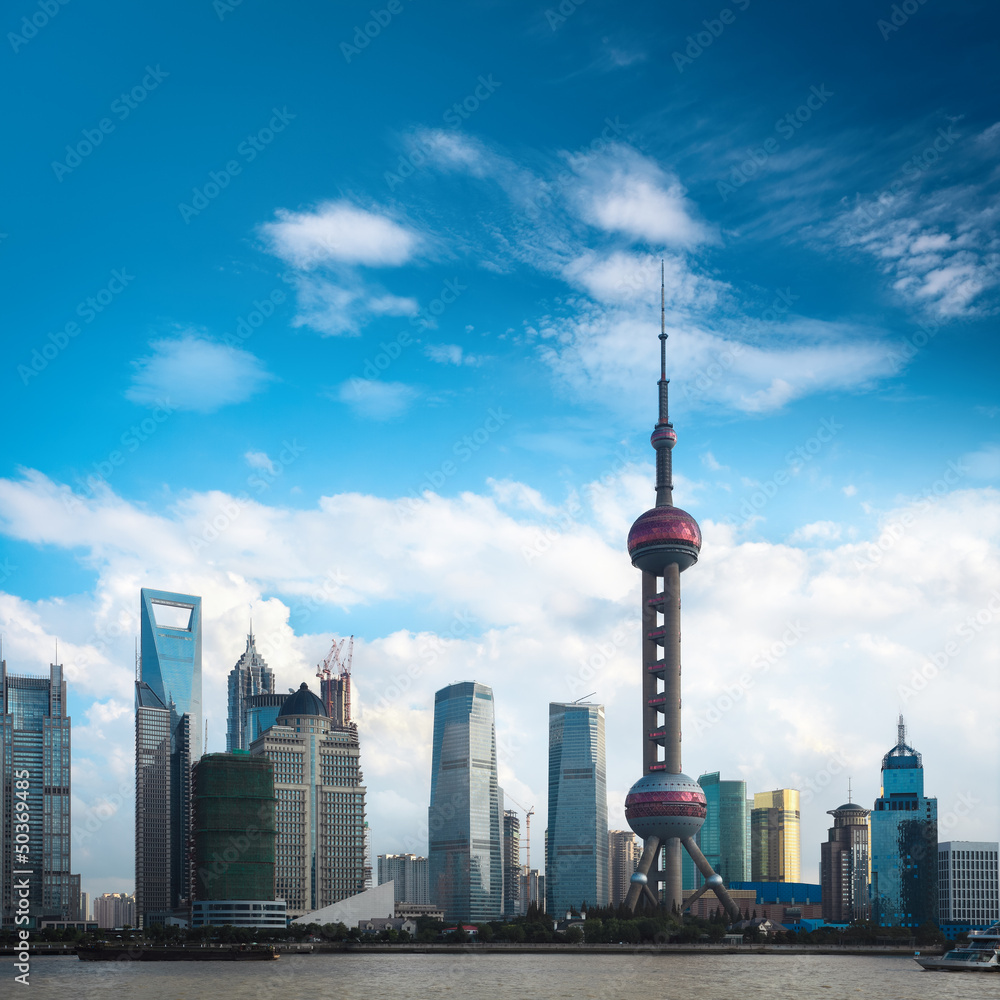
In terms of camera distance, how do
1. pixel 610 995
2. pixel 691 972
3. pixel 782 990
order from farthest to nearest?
pixel 691 972 → pixel 782 990 → pixel 610 995

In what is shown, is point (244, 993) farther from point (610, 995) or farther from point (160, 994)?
point (610, 995)

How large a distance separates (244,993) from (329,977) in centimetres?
3349

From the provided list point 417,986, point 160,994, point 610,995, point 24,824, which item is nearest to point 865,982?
point 610,995

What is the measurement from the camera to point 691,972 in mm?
190750

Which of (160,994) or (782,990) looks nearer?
(160,994)

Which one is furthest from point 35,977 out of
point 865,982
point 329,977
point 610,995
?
point 865,982

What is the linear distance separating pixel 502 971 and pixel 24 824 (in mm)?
88234

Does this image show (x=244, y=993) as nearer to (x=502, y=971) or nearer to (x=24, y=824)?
(x=24, y=824)

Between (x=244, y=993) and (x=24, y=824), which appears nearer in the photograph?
(x=24, y=824)

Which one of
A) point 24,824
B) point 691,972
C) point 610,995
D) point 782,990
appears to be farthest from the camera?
point 691,972

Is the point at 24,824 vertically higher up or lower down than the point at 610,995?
higher up

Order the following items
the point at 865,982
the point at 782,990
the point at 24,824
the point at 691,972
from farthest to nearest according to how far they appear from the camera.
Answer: the point at 691,972 → the point at 865,982 → the point at 782,990 → the point at 24,824

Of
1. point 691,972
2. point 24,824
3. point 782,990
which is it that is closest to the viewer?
point 24,824

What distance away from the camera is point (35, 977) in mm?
179375
